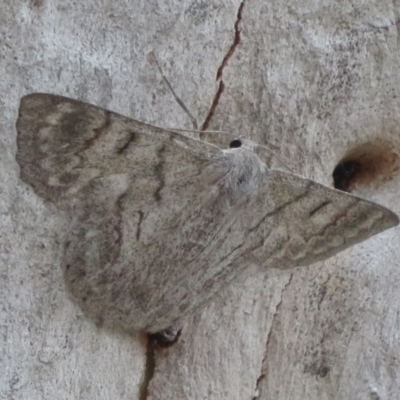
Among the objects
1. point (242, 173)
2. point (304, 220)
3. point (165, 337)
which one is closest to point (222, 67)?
point (242, 173)

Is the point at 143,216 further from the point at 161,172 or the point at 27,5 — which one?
the point at 27,5

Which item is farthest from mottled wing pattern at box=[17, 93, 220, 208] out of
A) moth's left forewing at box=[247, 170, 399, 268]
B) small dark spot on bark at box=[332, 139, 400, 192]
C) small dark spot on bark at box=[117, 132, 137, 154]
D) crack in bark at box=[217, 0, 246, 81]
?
small dark spot on bark at box=[332, 139, 400, 192]

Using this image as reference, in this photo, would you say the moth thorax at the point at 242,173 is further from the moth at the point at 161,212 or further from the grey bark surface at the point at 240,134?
the grey bark surface at the point at 240,134

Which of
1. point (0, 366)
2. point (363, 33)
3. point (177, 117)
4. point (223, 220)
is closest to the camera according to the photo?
point (0, 366)

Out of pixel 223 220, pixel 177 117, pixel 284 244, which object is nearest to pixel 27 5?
pixel 177 117

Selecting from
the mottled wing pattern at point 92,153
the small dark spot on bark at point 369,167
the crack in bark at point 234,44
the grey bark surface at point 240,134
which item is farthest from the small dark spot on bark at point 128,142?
the small dark spot on bark at point 369,167

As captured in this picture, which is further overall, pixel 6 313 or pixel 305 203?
pixel 305 203

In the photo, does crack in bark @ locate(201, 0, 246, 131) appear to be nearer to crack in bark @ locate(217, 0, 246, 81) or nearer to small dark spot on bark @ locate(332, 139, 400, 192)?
crack in bark @ locate(217, 0, 246, 81)
